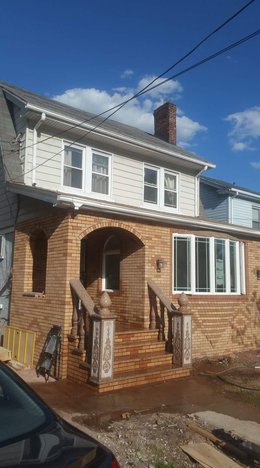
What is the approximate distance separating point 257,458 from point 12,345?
6738mm

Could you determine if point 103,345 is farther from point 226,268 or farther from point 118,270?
point 226,268

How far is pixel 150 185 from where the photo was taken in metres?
13.4

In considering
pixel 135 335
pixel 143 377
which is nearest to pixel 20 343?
pixel 135 335

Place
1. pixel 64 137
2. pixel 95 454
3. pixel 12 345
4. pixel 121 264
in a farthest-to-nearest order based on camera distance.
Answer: pixel 64 137 → pixel 121 264 → pixel 12 345 → pixel 95 454

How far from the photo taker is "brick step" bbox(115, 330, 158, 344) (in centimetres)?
871

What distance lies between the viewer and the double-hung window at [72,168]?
37.4 feet

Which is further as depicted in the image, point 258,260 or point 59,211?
point 258,260

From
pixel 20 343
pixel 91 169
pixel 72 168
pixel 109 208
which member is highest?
pixel 91 169

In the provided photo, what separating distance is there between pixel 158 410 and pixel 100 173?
7462 mm

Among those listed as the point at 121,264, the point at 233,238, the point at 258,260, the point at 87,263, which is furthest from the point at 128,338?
the point at 258,260

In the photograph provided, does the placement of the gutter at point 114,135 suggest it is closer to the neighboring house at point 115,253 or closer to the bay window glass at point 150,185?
the neighboring house at point 115,253

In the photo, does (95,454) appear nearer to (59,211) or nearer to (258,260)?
(59,211)

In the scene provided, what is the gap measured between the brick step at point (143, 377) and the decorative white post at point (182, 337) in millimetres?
230

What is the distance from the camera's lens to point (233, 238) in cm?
1204
